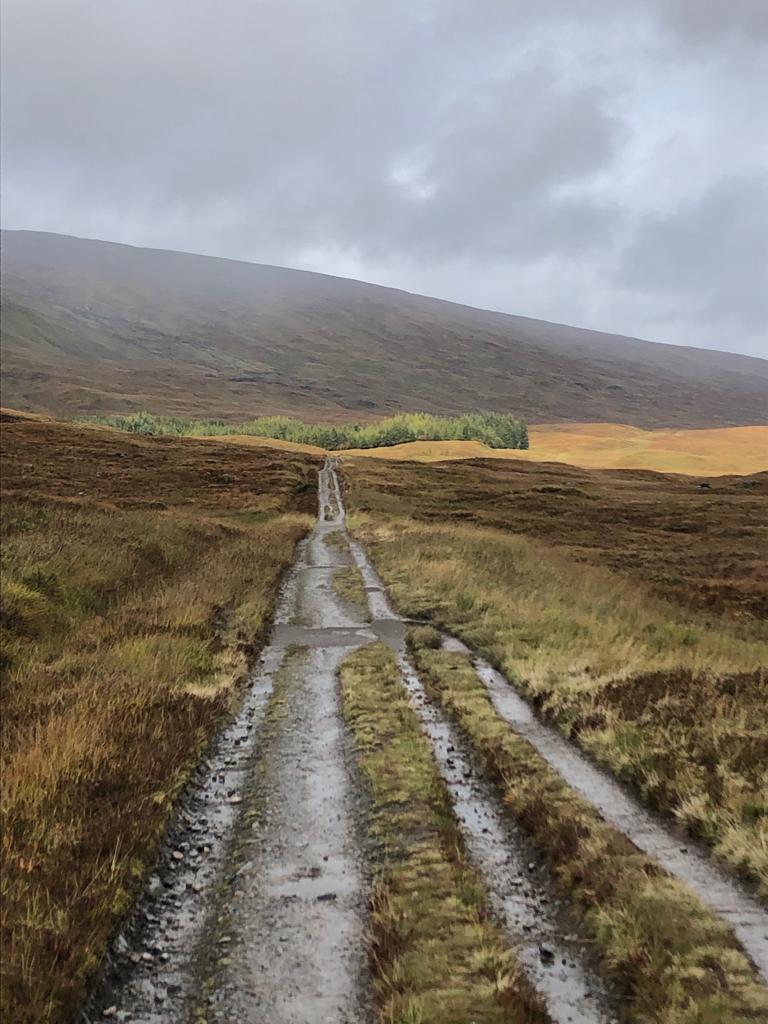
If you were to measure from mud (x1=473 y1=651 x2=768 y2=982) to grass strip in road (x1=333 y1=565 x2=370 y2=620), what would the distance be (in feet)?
34.4

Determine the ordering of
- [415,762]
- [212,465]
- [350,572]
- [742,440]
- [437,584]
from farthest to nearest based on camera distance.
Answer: [742,440] < [212,465] < [350,572] < [437,584] < [415,762]

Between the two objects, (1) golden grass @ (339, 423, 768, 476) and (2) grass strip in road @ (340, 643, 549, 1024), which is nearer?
(2) grass strip in road @ (340, 643, 549, 1024)

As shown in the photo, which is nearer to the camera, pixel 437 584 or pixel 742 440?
pixel 437 584

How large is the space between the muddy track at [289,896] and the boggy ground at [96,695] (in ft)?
1.49

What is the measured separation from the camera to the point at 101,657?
14.0m

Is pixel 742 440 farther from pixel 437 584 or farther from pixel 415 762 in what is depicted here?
pixel 415 762

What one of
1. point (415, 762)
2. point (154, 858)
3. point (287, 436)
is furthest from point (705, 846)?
point (287, 436)

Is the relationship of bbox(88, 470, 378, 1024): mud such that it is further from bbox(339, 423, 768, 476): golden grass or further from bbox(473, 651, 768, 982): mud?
bbox(339, 423, 768, 476): golden grass

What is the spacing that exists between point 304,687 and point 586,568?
2072 cm

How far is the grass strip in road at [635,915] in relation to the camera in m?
5.43

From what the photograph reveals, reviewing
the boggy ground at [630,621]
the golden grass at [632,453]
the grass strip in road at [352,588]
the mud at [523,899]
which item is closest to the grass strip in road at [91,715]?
the grass strip in road at [352,588]

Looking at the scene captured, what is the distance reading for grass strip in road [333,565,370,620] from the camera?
23.0 metres

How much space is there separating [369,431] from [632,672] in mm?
133720

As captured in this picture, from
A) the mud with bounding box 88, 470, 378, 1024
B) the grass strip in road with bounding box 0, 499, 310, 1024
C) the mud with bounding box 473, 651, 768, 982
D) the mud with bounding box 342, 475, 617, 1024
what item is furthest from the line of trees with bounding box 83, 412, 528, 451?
the mud with bounding box 342, 475, 617, 1024
